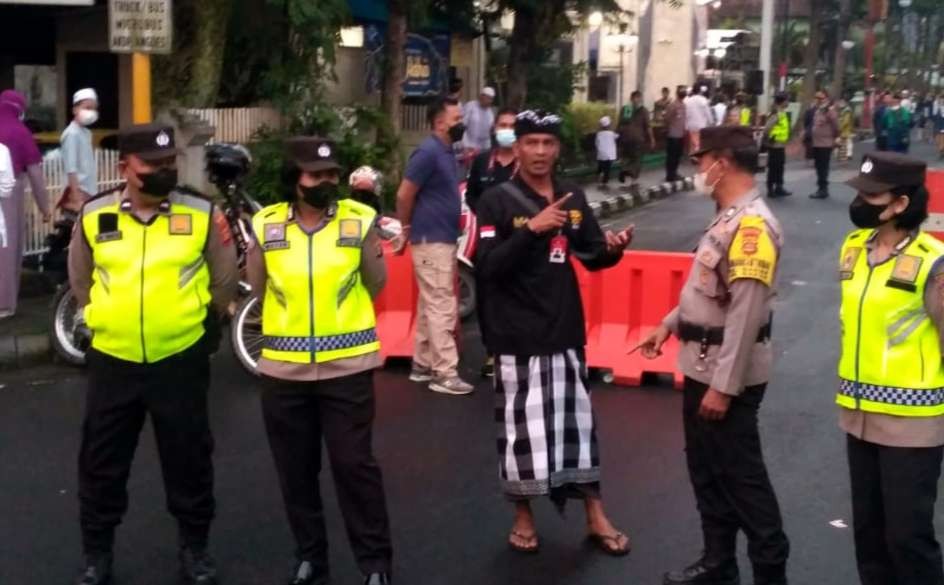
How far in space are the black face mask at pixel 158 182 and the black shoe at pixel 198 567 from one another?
143 centimetres

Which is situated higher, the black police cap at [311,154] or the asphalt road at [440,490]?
the black police cap at [311,154]

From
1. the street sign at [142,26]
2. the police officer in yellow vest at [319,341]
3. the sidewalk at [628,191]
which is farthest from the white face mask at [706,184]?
the sidewalk at [628,191]

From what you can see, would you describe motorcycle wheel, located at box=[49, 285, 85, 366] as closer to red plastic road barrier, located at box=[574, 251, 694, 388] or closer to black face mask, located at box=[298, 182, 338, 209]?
red plastic road barrier, located at box=[574, 251, 694, 388]

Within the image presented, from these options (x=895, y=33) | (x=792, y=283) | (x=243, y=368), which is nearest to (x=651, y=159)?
(x=792, y=283)

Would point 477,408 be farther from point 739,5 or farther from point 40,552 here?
point 739,5

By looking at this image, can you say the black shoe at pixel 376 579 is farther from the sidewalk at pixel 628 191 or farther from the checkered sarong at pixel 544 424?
the sidewalk at pixel 628 191

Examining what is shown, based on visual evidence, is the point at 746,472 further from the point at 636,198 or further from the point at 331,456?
the point at 636,198

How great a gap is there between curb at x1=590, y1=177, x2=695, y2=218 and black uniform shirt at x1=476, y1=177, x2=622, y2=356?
12.8 meters

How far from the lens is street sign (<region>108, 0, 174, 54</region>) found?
9.23m

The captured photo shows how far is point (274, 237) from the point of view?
16.7 feet

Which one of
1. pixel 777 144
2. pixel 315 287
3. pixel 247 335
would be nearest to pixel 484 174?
pixel 247 335

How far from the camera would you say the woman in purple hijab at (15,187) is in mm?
10531

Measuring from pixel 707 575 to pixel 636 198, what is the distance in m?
16.9

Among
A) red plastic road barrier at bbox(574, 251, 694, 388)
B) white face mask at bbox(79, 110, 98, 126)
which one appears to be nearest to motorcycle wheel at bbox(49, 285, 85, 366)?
white face mask at bbox(79, 110, 98, 126)
